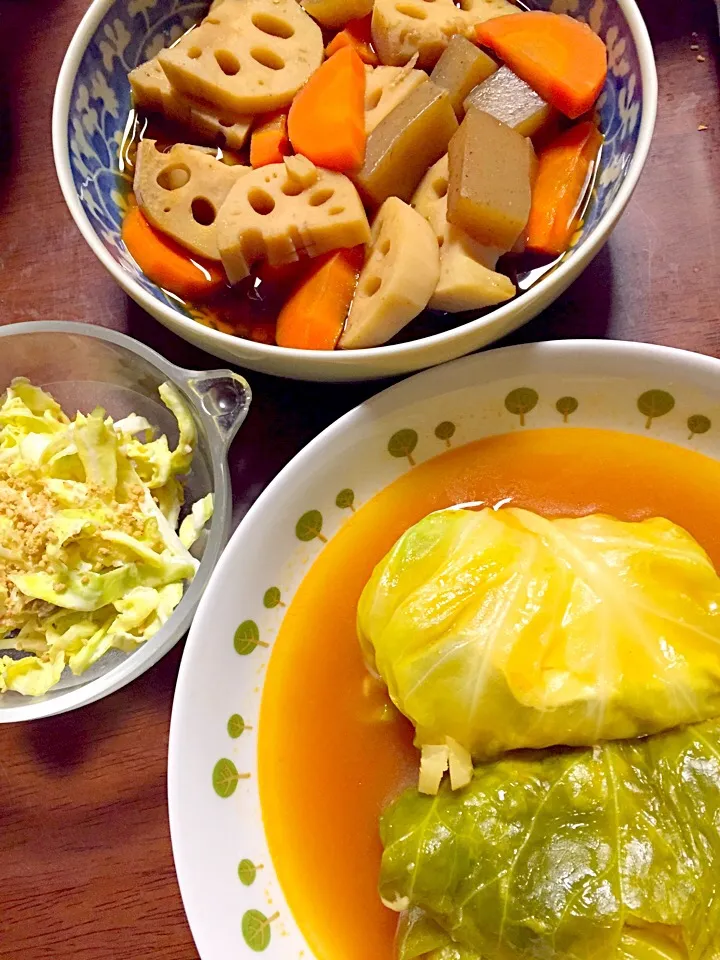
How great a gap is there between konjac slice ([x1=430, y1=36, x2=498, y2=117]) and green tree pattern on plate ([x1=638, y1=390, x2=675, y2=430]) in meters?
0.63

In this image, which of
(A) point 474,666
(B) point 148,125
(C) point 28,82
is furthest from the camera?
(C) point 28,82

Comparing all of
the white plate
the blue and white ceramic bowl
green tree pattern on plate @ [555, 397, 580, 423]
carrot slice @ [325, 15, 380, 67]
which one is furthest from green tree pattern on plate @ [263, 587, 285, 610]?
carrot slice @ [325, 15, 380, 67]

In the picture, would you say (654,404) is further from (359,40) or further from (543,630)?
(359,40)

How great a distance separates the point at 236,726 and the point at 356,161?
3.41ft

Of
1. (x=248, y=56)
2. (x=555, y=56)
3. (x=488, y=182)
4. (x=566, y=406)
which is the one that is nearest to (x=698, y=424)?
(x=566, y=406)

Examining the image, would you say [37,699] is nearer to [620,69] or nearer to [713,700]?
[713,700]

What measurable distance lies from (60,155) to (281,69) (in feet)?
1.41

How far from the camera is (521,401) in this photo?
1501 millimetres

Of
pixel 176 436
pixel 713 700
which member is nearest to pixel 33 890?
pixel 176 436

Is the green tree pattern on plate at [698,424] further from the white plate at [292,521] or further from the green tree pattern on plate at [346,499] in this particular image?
the green tree pattern on plate at [346,499]

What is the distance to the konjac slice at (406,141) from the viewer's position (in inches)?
53.4

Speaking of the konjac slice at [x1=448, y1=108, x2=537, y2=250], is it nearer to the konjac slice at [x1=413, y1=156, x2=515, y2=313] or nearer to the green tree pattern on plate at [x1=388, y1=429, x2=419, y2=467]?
the konjac slice at [x1=413, y1=156, x2=515, y2=313]

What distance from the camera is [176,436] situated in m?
1.63

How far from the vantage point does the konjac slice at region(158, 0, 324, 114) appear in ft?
4.62
